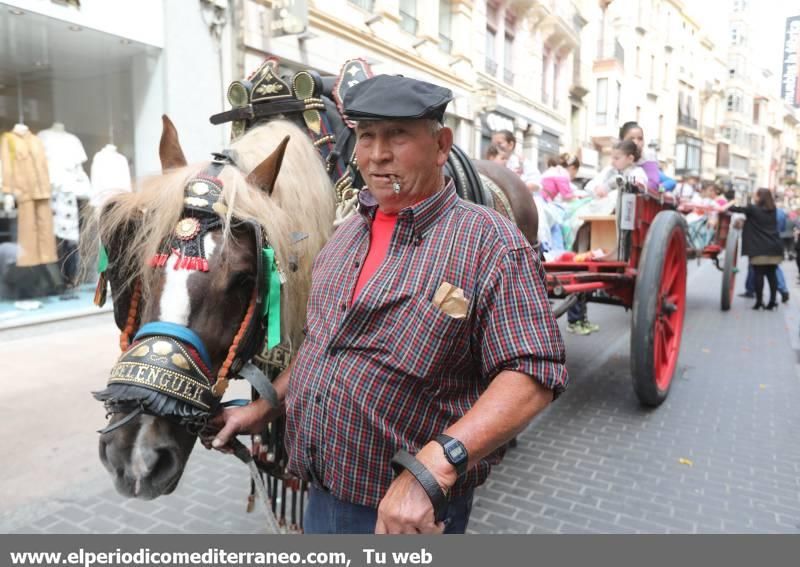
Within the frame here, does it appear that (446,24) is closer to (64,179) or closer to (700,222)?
(700,222)

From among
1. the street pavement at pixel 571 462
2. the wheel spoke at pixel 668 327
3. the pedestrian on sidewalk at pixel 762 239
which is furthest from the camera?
the pedestrian on sidewalk at pixel 762 239

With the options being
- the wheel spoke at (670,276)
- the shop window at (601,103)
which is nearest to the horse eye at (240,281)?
the wheel spoke at (670,276)

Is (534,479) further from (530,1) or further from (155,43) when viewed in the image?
(530,1)

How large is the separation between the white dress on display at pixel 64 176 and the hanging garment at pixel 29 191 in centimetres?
11

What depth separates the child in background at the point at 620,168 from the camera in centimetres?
536

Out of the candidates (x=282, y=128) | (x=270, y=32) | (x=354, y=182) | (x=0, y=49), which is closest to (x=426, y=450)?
(x=354, y=182)

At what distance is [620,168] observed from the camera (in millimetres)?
5465

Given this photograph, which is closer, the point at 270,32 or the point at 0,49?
the point at 0,49

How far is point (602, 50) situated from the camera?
981 inches

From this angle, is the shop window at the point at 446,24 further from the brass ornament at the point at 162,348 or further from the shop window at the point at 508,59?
the brass ornament at the point at 162,348

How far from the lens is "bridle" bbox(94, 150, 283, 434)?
135cm

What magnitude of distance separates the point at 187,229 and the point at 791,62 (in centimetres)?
1461

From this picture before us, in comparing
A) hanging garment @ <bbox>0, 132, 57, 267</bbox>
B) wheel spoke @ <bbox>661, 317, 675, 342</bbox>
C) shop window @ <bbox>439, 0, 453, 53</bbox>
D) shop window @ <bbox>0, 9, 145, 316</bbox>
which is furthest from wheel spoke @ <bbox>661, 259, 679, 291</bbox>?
shop window @ <bbox>439, 0, 453, 53</bbox>
